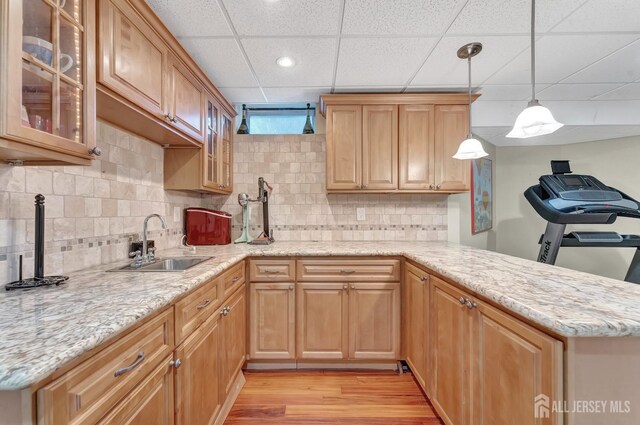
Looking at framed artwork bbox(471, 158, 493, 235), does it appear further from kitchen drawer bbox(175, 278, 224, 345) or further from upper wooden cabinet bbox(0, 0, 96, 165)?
upper wooden cabinet bbox(0, 0, 96, 165)

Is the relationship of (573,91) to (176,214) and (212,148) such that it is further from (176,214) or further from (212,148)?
(176,214)

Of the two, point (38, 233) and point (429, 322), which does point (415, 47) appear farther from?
point (38, 233)

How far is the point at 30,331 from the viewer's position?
0.69 metres

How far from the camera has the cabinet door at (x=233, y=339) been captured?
1.63 meters

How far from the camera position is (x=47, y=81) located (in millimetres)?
952

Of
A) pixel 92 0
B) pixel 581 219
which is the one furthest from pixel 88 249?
pixel 581 219

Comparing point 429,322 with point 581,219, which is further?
→ point 581,219

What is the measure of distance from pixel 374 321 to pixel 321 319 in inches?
16.3

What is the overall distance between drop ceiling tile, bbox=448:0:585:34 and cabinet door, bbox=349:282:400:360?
1786 millimetres

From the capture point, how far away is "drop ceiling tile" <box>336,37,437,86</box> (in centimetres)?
183

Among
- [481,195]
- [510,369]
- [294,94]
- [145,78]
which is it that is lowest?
[510,369]

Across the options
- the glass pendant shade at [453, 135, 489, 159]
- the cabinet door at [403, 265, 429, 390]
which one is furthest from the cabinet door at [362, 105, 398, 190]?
the cabinet door at [403, 265, 429, 390]

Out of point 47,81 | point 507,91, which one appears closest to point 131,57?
point 47,81

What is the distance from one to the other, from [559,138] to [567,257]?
5.04ft
